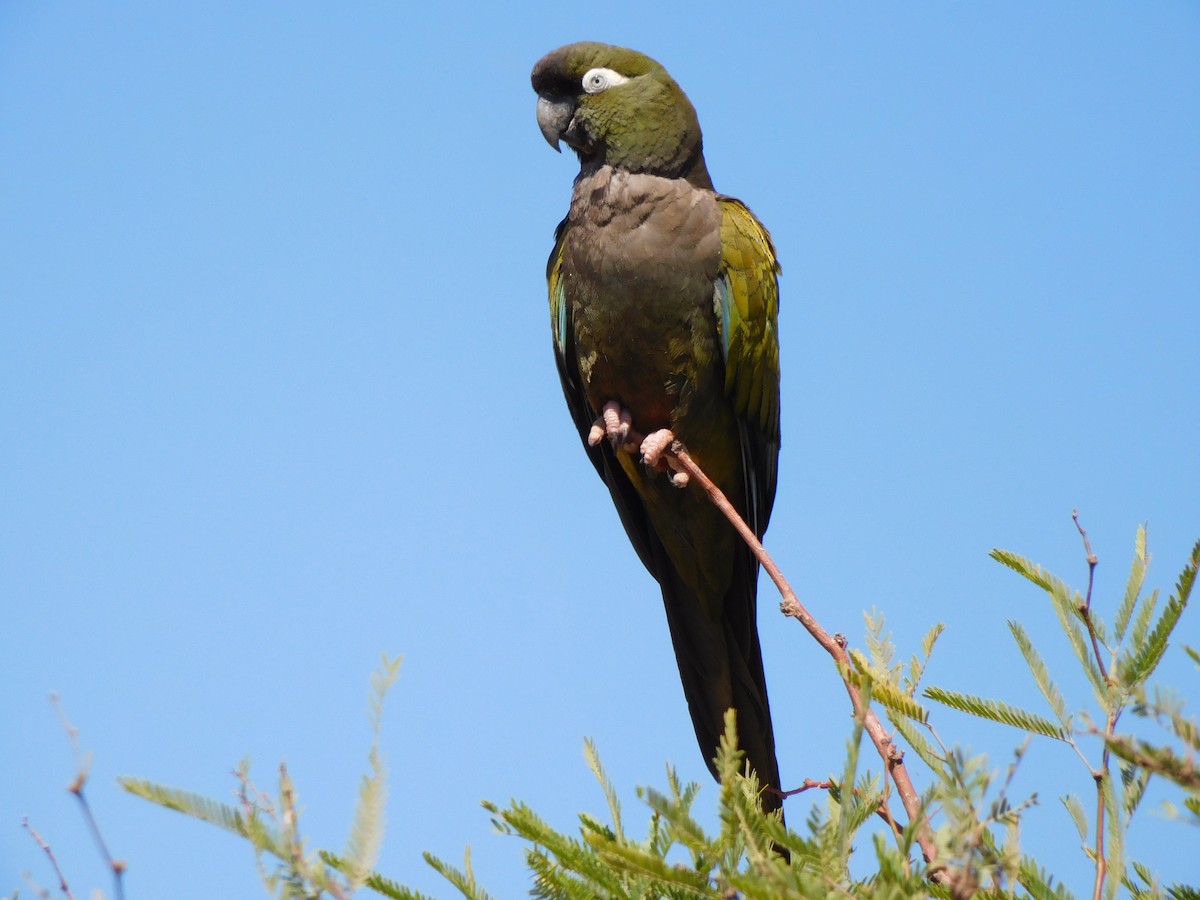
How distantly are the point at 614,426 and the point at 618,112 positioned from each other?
1272mm

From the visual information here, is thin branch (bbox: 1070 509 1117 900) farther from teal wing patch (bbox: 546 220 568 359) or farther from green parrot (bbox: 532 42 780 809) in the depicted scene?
teal wing patch (bbox: 546 220 568 359)

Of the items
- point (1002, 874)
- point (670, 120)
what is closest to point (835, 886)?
point (1002, 874)

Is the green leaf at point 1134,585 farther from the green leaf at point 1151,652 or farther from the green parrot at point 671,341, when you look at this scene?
the green parrot at point 671,341

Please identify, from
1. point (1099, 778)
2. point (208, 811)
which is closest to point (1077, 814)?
point (1099, 778)

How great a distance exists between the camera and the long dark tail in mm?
3668

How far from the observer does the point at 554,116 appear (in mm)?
4504

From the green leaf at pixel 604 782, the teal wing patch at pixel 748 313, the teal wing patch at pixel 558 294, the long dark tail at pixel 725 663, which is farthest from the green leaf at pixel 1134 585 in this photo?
the teal wing patch at pixel 558 294

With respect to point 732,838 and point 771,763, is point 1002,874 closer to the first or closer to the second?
point 732,838

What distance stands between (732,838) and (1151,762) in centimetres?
55

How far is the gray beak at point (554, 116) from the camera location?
4.50 meters

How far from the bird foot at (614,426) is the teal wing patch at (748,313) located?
404mm

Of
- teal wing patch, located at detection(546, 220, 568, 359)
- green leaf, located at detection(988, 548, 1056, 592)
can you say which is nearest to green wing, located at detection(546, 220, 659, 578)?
teal wing patch, located at detection(546, 220, 568, 359)

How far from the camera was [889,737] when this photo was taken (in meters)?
2.00

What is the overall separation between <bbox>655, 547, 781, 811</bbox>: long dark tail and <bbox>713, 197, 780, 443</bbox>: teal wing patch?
60 centimetres
